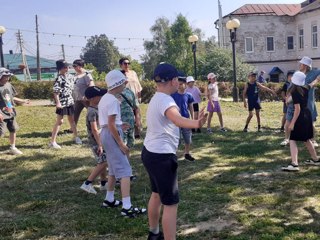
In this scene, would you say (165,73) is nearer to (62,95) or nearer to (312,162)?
(312,162)

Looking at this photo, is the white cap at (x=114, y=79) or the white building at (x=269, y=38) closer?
the white cap at (x=114, y=79)

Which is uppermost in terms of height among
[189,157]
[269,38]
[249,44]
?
A: [269,38]

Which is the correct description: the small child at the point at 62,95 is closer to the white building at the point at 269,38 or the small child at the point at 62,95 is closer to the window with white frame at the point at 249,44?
the white building at the point at 269,38

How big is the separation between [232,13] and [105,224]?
38.1m

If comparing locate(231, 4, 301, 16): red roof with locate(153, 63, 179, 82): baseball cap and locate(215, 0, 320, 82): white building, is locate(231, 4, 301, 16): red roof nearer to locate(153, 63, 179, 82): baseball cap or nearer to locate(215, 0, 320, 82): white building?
locate(215, 0, 320, 82): white building


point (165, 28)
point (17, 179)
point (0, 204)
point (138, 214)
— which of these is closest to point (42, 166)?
point (17, 179)

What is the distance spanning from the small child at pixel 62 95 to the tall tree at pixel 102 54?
70728mm

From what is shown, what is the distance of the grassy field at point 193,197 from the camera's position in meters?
4.33

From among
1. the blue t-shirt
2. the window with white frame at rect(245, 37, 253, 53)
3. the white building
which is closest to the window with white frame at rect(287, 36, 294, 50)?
the white building

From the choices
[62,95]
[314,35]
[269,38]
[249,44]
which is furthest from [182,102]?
[269,38]

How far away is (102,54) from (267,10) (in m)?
45.5

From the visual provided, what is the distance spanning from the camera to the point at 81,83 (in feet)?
29.8

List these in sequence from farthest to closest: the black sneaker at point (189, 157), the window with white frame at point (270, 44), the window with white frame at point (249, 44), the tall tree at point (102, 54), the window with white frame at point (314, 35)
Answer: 1. the tall tree at point (102, 54)
2. the window with white frame at point (270, 44)
3. the window with white frame at point (249, 44)
4. the window with white frame at point (314, 35)
5. the black sneaker at point (189, 157)

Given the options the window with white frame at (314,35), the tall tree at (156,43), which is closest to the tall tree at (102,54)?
the tall tree at (156,43)
